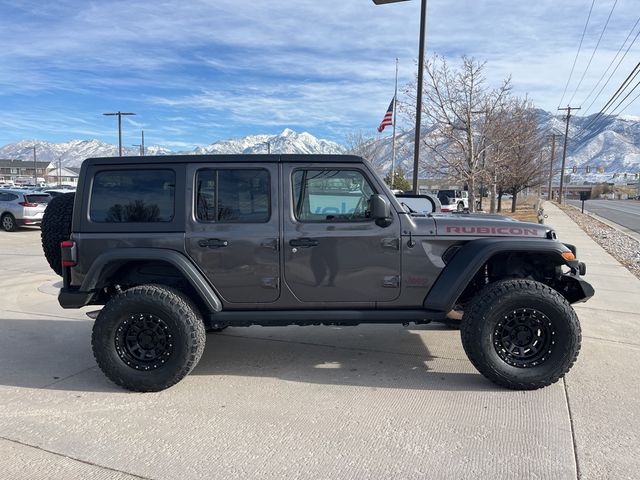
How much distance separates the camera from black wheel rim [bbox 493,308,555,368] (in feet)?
13.2

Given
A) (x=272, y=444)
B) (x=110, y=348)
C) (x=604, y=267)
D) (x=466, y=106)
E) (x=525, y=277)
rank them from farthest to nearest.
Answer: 1. (x=466, y=106)
2. (x=604, y=267)
3. (x=525, y=277)
4. (x=110, y=348)
5. (x=272, y=444)

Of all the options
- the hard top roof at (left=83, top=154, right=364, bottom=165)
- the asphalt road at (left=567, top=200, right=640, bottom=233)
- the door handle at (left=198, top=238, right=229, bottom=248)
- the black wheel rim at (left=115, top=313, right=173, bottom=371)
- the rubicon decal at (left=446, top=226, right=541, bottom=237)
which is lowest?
the asphalt road at (left=567, top=200, right=640, bottom=233)

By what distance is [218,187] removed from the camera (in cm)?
423

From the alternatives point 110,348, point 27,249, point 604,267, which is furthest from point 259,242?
point 27,249

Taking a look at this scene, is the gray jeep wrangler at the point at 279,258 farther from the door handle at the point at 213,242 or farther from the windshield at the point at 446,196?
the windshield at the point at 446,196

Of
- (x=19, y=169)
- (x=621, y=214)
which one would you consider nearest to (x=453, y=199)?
(x=621, y=214)

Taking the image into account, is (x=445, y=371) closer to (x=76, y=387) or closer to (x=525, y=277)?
(x=525, y=277)

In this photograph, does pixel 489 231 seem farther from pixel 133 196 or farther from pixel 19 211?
pixel 19 211

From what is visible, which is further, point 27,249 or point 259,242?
point 27,249

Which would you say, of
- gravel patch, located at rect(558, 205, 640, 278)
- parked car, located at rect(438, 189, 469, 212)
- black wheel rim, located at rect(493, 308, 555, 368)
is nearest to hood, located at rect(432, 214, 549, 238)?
black wheel rim, located at rect(493, 308, 555, 368)

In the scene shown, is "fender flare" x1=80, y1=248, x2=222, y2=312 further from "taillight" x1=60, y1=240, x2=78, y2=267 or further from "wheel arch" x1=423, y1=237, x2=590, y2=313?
"wheel arch" x1=423, y1=237, x2=590, y2=313

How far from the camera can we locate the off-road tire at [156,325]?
4047mm

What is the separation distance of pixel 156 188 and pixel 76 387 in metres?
1.76

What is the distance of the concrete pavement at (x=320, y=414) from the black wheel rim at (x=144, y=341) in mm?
256
